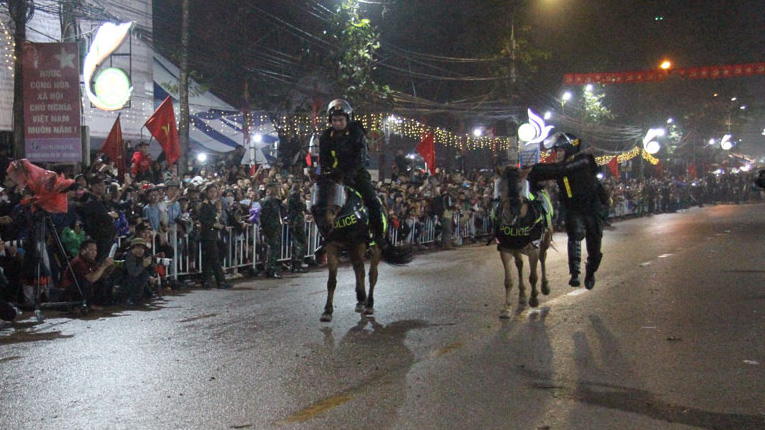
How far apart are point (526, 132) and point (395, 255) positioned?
23.4m

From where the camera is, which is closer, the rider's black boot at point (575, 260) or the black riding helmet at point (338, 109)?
the black riding helmet at point (338, 109)

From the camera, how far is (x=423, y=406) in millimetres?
5500

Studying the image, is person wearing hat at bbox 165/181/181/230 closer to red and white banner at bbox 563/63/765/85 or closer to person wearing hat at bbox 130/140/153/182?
person wearing hat at bbox 130/140/153/182

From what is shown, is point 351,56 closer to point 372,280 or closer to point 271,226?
point 271,226

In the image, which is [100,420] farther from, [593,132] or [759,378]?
[593,132]

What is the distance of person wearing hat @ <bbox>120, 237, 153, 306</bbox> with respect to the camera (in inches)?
448

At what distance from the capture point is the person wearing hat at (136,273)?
37.3 ft

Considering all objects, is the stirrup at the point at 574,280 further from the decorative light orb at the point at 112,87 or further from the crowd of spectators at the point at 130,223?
the decorative light orb at the point at 112,87

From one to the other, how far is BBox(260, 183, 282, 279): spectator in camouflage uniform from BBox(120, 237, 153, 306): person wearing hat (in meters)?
3.73

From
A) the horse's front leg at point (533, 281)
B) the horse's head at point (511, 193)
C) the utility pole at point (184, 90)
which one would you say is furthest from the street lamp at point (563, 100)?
the horse's head at point (511, 193)

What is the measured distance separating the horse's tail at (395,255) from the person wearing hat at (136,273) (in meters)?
3.63

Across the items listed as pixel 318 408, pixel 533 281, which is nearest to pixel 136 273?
pixel 533 281

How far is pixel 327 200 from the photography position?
8984 mm

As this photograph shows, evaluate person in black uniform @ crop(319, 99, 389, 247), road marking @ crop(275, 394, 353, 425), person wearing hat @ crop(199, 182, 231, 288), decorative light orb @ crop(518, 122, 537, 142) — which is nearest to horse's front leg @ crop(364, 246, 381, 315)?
person in black uniform @ crop(319, 99, 389, 247)
